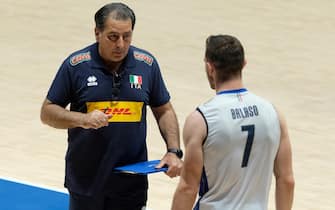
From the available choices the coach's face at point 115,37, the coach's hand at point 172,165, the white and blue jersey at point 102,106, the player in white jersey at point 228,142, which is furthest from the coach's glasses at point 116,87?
the player in white jersey at point 228,142

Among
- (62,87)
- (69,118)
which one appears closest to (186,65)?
(62,87)

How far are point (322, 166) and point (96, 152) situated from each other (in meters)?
4.32

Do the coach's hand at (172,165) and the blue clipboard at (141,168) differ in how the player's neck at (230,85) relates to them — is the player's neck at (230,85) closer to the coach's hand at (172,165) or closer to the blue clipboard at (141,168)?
the blue clipboard at (141,168)

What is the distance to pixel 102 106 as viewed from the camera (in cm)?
555

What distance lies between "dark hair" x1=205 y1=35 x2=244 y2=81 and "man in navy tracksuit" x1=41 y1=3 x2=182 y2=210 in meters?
0.96

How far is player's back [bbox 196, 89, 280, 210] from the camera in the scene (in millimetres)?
4629

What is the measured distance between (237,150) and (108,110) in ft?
3.72

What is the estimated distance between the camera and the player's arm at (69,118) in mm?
5250

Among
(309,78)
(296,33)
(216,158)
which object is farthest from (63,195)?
(296,33)

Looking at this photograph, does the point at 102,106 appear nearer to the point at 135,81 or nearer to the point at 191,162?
the point at 135,81

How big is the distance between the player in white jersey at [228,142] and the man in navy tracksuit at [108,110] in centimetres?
81

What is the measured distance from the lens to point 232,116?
4.65 metres

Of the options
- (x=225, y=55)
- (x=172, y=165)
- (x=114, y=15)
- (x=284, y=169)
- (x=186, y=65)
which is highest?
(x=114, y=15)

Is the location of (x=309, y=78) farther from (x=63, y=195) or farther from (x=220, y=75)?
(x=220, y=75)
